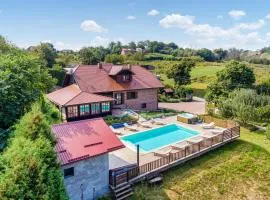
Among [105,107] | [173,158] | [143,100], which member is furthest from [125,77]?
[173,158]

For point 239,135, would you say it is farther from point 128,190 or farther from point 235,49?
point 235,49

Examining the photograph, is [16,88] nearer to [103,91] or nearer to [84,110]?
[84,110]

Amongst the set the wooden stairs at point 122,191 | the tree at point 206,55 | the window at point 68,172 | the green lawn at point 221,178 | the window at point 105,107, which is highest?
the tree at point 206,55

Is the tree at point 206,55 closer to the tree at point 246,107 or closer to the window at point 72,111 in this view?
the tree at point 246,107

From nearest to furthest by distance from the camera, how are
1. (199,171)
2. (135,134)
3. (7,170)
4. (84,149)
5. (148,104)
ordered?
(7,170) < (84,149) < (199,171) < (135,134) < (148,104)

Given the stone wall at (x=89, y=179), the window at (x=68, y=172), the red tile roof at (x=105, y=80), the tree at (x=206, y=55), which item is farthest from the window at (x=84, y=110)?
the tree at (x=206, y=55)

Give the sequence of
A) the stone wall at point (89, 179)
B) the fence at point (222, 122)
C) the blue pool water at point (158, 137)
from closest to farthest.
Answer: the stone wall at point (89, 179), the blue pool water at point (158, 137), the fence at point (222, 122)

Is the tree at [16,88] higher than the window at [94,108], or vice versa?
the tree at [16,88]

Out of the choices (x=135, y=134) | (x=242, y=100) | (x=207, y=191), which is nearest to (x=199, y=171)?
(x=207, y=191)
